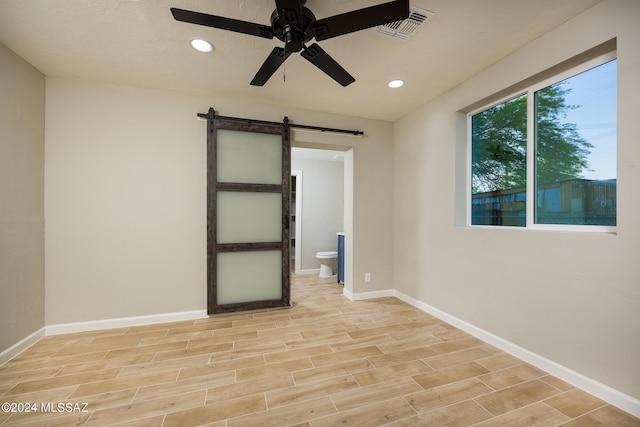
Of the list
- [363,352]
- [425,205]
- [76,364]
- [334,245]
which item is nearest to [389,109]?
[425,205]

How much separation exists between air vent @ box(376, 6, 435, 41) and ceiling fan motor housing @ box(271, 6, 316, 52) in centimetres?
68

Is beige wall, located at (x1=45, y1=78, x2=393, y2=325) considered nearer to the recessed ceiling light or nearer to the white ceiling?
the white ceiling

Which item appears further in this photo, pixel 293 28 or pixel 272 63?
pixel 272 63

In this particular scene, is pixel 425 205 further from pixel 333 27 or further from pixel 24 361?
pixel 24 361

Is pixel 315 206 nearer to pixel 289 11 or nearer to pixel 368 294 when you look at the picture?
pixel 368 294

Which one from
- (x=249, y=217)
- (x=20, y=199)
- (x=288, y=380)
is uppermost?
(x=20, y=199)

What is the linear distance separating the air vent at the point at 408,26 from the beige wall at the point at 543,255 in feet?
3.28

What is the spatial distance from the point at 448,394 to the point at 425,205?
2.08 m

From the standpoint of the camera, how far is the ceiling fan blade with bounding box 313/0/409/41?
133cm

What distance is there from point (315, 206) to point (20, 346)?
4.46 m

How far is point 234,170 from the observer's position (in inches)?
124

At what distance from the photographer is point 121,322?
2791mm

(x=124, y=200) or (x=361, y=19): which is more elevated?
(x=361, y=19)

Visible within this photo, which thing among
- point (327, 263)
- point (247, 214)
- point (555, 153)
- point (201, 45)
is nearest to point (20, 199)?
point (247, 214)
